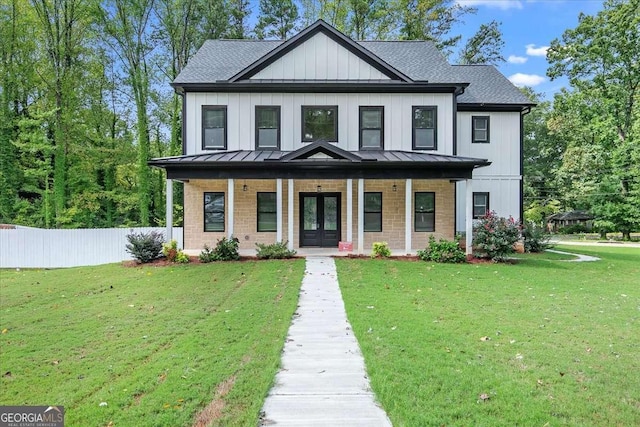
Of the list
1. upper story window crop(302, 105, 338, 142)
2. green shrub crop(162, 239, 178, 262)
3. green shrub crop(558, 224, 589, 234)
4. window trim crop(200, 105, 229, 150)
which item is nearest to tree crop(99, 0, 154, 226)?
window trim crop(200, 105, 229, 150)

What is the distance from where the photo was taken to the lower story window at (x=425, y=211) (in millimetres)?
15781

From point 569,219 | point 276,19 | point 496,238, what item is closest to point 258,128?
point 496,238

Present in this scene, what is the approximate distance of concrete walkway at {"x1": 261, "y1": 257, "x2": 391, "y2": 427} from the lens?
3599 mm

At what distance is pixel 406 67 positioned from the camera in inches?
668

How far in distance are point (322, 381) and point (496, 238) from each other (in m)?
10.8

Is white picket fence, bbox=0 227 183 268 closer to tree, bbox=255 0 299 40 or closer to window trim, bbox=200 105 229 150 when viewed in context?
window trim, bbox=200 105 229 150

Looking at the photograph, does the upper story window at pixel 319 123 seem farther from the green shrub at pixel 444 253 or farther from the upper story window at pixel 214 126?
the green shrub at pixel 444 253

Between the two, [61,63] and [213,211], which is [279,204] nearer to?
[213,211]

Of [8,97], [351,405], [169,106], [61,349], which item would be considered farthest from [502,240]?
[8,97]

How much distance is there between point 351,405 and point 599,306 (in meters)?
6.63

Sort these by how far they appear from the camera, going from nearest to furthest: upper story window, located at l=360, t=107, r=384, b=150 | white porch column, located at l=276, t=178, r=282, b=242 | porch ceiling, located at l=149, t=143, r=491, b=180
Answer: porch ceiling, located at l=149, t=143, r=491, b=180 → white porch column, located at l=276, t=178, r=282, b=242 → upper story window, located at l=360, t=107, r=384, b=150

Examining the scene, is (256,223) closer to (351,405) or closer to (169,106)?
(351,405)

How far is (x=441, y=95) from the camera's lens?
15719 millimetres

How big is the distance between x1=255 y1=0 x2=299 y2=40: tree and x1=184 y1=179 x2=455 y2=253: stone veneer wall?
58.4 ft
